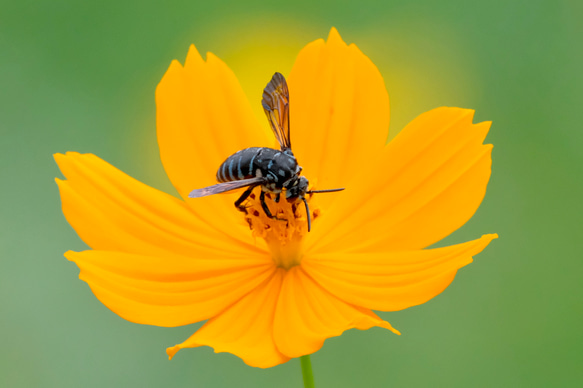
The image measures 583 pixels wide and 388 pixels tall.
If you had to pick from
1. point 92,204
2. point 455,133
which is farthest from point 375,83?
point 92,204

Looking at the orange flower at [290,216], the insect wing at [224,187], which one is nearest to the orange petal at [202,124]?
the orange flower at [290,216]

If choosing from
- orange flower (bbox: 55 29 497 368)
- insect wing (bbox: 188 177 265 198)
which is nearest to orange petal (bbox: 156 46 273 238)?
orange flower (bbox: 55 29 497 368)

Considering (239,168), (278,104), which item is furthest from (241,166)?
(278,104)

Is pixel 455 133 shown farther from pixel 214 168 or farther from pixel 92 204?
pixel 92 204

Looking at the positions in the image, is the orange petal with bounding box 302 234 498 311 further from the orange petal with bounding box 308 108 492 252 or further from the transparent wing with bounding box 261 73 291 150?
the transparent wing with bounding box 261 73 291 150

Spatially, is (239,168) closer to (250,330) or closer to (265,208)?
(265,208)
